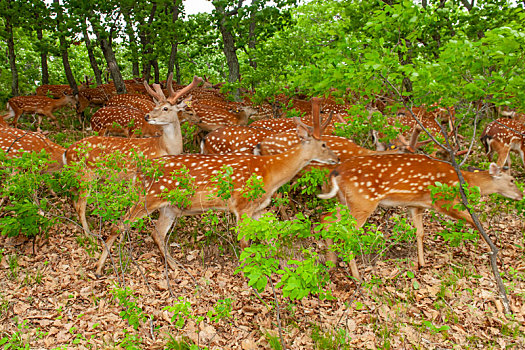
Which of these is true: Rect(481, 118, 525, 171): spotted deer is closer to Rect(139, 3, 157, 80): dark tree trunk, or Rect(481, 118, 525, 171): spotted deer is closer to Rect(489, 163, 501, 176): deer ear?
Rect(489, 163, 501, 176): deer ear

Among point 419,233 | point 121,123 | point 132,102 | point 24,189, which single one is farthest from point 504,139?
point 132,102

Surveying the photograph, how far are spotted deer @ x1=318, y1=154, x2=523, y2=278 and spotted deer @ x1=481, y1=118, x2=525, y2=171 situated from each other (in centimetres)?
294

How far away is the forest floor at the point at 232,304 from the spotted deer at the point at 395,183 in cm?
77

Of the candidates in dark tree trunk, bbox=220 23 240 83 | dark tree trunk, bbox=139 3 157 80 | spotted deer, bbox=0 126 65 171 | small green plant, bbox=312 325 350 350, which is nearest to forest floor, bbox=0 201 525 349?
small green plant, bbox=312 325 350 350

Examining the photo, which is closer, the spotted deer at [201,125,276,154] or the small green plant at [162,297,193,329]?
the small green plant at [162,297,193,329]

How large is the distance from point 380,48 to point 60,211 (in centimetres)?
495

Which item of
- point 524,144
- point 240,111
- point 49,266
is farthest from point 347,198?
point 240,111

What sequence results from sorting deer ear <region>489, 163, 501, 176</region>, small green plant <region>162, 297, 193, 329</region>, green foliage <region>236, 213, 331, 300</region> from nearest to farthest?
1. green foliage <region>236, 213, 331, 300</region>
2. small green plant <region>162, 297, 193, 329</region>
3. deer ear <region>489, 163, 501, 176</region>

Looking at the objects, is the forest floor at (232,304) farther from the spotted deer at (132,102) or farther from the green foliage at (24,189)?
the spotted deer at (132,102)

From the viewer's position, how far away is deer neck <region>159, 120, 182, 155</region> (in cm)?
637

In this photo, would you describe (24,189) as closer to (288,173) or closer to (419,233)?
(288,173)

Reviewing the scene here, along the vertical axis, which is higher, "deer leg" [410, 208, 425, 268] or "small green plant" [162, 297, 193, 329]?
"small green plant" [162, 297, 193, 329]

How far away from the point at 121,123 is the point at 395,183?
651cm

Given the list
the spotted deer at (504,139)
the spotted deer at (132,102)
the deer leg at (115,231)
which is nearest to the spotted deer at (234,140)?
the deer leg at (115,231)
